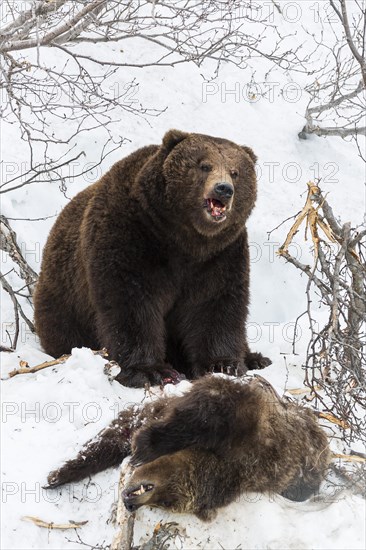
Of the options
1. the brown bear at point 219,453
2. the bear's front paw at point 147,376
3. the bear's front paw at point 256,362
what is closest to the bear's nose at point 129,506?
the brown bear at point 219,453

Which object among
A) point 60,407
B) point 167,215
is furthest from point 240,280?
point 60,407

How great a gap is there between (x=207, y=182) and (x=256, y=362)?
1483 mm

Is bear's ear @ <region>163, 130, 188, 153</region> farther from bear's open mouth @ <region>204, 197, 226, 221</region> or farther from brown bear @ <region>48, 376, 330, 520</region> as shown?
brown bear @ <region>48, 376, 330, 520</region>

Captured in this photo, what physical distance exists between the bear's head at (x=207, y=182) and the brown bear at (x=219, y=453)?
71.8 inches

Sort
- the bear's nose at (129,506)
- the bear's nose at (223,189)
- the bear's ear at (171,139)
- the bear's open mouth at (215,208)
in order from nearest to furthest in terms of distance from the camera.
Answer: the bear's nose at (129,506) < the bear's nose at (223,189) < the bear's open mouth at (215,208) < the bear's ear at (171,139)

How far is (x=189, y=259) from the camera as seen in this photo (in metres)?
5.59

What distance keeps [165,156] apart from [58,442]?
2.36 m

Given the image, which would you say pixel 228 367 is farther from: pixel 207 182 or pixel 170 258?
pixel 207 182

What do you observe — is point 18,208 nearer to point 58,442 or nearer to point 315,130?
point 315,130

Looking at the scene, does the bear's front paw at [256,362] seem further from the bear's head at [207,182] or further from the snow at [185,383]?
the bear's head at [207,182]

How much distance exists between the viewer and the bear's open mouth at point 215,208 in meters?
5.34

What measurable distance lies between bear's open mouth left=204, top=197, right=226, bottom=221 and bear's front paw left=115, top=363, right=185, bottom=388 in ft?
3.49

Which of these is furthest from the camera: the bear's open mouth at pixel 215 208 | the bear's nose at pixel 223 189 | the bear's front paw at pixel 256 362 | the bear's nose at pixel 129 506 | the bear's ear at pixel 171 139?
the bear's front paw at pixel 256 362

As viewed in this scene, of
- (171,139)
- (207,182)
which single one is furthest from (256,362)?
(171,139)
